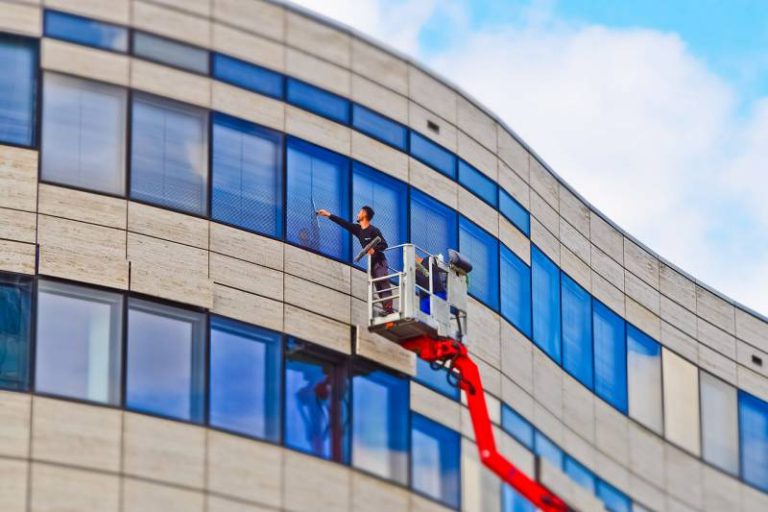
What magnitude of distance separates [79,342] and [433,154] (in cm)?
979

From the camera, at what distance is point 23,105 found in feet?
129

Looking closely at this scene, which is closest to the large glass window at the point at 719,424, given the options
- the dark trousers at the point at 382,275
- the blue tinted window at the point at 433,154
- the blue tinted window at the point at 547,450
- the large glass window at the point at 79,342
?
the blue tinted window at the point at 547,450

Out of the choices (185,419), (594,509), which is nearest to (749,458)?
(594,509)

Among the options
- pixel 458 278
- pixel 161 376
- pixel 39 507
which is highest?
pixel 458 278

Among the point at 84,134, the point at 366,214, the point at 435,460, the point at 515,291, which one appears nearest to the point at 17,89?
the point at 84,134

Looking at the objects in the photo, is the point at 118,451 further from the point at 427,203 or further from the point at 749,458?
the point at 749,458

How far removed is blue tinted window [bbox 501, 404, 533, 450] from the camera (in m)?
44.2

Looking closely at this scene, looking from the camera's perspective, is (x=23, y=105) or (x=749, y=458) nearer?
(x=23, y=105)

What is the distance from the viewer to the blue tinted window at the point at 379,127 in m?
43.2

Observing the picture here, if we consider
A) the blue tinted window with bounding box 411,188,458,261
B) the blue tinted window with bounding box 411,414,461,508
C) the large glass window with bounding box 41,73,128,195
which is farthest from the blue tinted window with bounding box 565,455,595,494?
the large glass window with bounding box 41,73,128,195

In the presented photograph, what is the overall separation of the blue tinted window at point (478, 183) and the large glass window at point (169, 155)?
21.9 ft

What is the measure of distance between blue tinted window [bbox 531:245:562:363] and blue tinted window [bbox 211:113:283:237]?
7.85 metres

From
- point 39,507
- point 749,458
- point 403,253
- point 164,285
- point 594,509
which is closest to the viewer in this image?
point 39,507

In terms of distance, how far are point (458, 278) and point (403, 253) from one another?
1.16m
